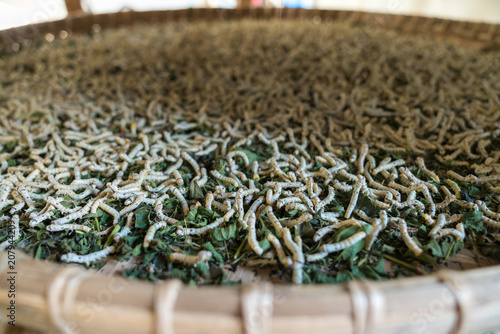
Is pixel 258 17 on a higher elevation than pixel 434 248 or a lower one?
higher

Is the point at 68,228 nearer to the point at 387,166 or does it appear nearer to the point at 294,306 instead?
the point at 294,306

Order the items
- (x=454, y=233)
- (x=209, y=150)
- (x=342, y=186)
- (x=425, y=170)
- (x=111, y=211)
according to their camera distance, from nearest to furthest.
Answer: (x=454, y=233), (x=111, y=211), (x=342, y=186), (x=425, y=170), (x=209, y=150)

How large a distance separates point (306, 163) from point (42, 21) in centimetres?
356

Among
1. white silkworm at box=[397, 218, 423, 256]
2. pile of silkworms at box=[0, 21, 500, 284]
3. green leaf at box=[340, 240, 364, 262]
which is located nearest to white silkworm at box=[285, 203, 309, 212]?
pile of silkworms at box=[0, 21, 500, 284]

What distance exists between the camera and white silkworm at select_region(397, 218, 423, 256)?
43.7 inches

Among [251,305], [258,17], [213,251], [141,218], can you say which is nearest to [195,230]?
[213,251]

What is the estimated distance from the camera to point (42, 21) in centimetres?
369

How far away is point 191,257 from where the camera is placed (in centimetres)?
108

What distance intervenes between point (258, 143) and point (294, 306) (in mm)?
1166

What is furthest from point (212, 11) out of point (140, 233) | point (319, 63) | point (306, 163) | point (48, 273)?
point (48, 273)

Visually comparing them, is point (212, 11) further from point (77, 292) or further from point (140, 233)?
point (77, 292)

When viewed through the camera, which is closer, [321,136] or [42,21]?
[321,136]

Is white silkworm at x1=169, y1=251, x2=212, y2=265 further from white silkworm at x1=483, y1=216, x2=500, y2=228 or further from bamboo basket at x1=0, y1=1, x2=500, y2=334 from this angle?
white silkworm at x1=483, y1=216, x2=500, y2=228

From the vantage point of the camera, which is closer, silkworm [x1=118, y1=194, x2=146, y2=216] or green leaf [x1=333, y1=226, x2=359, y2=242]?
green leaf [x1=333, y1=226, x2=359, y2=242]
